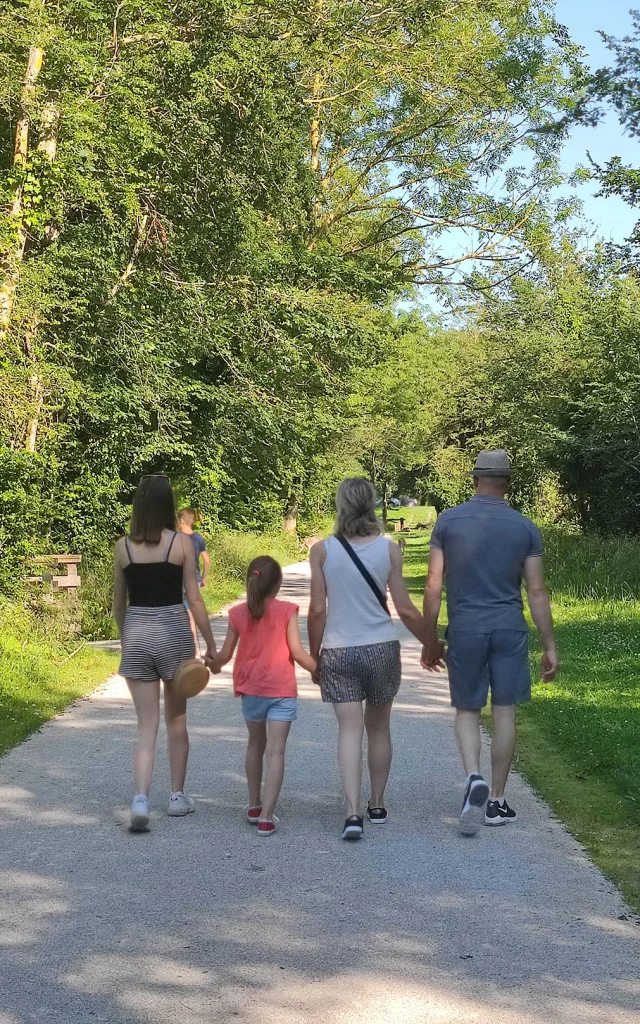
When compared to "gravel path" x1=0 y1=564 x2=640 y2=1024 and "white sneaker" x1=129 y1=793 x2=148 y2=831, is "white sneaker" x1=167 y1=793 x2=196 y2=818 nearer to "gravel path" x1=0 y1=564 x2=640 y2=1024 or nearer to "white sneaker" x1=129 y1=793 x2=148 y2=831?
"gravel path" x1=0 y1=564 x2=640 y2=1024

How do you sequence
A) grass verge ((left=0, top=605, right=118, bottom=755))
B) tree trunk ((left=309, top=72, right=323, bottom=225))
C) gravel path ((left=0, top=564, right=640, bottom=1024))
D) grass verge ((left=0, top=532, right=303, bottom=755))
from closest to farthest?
1. gravel path ((left=0, top=564, right=640, bottom=1024))
2. grass verge ((left=0, top=605, right=118, bottom=755))
3. grass verge ((left=0, top=532, right=303, bottom=755))
4. tree trunk ((left=309, top=72, right=323, bottom=225))

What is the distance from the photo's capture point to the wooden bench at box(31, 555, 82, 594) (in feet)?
→ 52.4

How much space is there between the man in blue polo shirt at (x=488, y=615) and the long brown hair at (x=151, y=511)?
1483 millimetres

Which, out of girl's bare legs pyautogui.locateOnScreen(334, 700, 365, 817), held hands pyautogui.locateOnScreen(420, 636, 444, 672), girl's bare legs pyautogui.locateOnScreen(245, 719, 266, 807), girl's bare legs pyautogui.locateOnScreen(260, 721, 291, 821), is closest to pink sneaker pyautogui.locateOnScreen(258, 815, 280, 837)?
girl's bare legs pyautogui.locateOnScreen(260, 721, 291, 821)

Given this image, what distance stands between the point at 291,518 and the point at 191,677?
Result: 37316 millimetres

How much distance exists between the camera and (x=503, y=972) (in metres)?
4.30

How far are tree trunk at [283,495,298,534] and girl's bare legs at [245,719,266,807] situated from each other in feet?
115

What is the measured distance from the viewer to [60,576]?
54.2ft

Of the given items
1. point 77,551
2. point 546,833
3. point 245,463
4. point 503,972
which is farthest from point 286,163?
point 503,972

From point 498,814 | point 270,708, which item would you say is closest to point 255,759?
point 270,708

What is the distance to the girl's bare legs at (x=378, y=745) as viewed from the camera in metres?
6.59

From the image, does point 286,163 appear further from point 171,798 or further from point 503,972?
point 503,972

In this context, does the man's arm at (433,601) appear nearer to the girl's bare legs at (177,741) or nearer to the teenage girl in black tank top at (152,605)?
the teenage girl in black tank top at (152,605)

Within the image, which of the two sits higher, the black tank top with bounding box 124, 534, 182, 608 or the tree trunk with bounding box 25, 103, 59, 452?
the tree trunk with bounding box 25, 103, 59, 452
